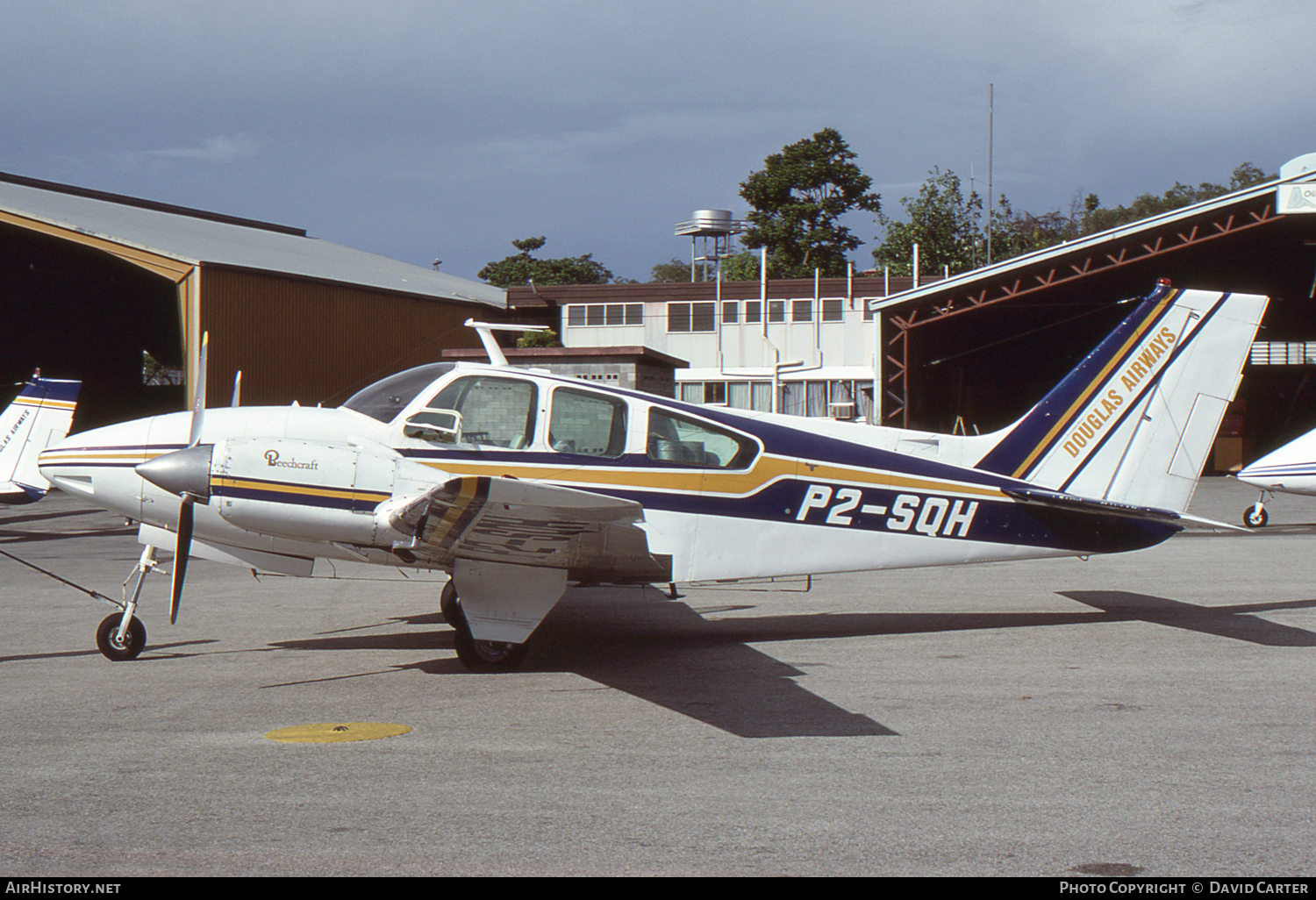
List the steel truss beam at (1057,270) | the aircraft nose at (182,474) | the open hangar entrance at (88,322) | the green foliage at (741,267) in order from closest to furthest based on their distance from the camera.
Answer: the aircraft nose at (182,474), the steel truss beam at (1057,270), the open hangar entrance at (88,322), the green foliage at (741,267)

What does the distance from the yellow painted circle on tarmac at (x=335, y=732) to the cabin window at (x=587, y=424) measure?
92.8 inches

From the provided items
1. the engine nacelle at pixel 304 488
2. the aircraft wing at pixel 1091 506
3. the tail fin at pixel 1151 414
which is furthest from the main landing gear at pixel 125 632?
the aircraft wing at pixel 1091 506

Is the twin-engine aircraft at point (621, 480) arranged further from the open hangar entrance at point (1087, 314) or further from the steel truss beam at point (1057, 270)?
the steel truss beam at point (1057, 270)

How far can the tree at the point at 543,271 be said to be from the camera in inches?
3270

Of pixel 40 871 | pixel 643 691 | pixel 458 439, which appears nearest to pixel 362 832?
pixel 40 871

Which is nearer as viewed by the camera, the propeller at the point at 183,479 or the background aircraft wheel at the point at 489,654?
the propeller at the point at 183,479

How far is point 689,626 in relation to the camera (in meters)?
8.87

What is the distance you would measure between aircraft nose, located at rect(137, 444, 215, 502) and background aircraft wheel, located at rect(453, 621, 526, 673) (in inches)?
78.2

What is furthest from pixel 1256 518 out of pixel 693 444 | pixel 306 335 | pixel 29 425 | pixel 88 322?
pixel 88 322

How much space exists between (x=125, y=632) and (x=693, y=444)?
433cm

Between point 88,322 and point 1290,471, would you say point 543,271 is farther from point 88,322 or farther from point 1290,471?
point 1290,471

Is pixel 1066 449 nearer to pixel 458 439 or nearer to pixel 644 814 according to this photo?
pixel 458 439

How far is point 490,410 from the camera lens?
282 inches

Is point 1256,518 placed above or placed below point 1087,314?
below
